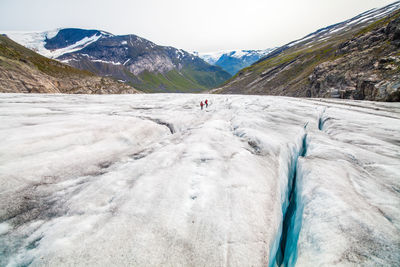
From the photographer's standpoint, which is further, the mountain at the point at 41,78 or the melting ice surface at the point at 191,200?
the mountain at the point at 41,78

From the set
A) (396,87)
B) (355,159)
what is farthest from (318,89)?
(355,159)

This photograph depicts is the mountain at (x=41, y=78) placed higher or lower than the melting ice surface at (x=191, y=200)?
higher

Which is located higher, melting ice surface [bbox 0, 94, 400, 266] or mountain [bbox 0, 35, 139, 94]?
mountain [bbox 0, 35, 139, 94]

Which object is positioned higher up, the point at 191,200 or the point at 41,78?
A: the point at 41,78

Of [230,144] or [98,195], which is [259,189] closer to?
[230,144]

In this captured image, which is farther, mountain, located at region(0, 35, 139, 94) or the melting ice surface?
mountain, located at region(0, 35, 139, 94)
